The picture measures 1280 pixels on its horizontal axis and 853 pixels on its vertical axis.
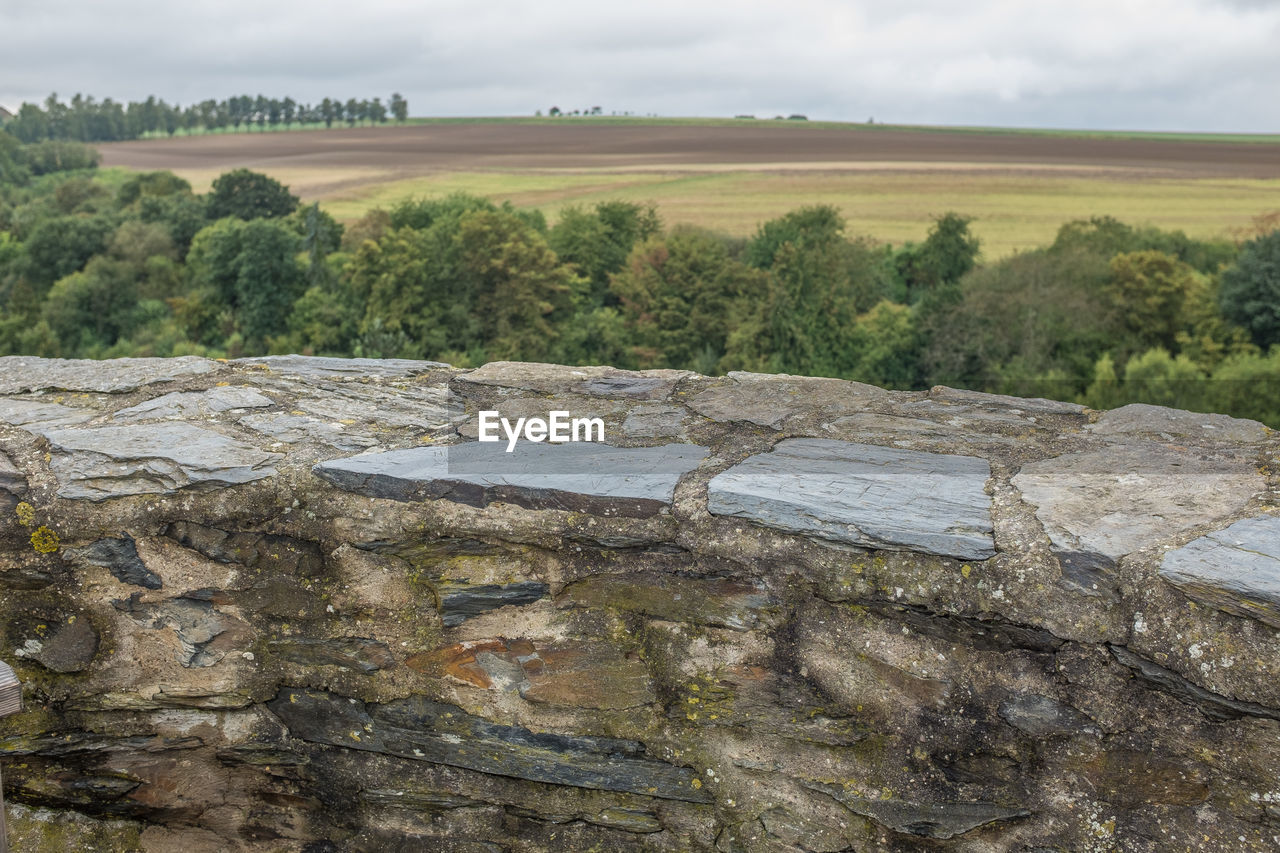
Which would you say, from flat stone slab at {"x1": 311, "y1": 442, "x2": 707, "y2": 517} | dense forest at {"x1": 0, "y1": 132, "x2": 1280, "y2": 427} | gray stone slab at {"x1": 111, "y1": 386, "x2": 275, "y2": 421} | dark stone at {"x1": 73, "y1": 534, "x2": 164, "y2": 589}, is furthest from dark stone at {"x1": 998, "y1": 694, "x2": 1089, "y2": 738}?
dense forest at {"x1": 0, "y1": 132, "x2": 1280, "y2": 427}

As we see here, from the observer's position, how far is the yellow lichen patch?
3119 mm

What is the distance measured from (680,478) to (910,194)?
57.5 m

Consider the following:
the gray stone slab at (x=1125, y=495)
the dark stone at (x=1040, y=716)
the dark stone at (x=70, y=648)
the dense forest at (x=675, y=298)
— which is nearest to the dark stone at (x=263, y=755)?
the dark stone at (x=70, y=648)

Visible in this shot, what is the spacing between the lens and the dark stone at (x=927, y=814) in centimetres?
270

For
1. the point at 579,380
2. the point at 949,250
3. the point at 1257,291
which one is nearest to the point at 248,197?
the point at 949,250

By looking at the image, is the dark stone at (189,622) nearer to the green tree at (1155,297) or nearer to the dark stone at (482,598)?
the dark stone at (482,598)

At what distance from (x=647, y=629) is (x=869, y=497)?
741mm

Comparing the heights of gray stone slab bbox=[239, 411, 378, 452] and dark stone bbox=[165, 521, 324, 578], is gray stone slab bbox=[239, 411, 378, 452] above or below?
above

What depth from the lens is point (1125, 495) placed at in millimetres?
2799

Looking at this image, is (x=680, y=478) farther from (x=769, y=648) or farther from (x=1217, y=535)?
(x=1217, y=535)

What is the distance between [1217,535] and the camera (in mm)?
2518

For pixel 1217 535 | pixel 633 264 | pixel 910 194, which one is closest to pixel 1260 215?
pixel 910 194

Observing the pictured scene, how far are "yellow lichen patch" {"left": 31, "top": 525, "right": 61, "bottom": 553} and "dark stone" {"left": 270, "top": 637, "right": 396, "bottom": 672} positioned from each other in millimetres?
724

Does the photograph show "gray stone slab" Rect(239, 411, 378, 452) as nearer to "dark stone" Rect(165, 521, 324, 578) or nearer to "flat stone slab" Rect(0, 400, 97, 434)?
"dark stone" Rect(165, 521, 324, 578)
